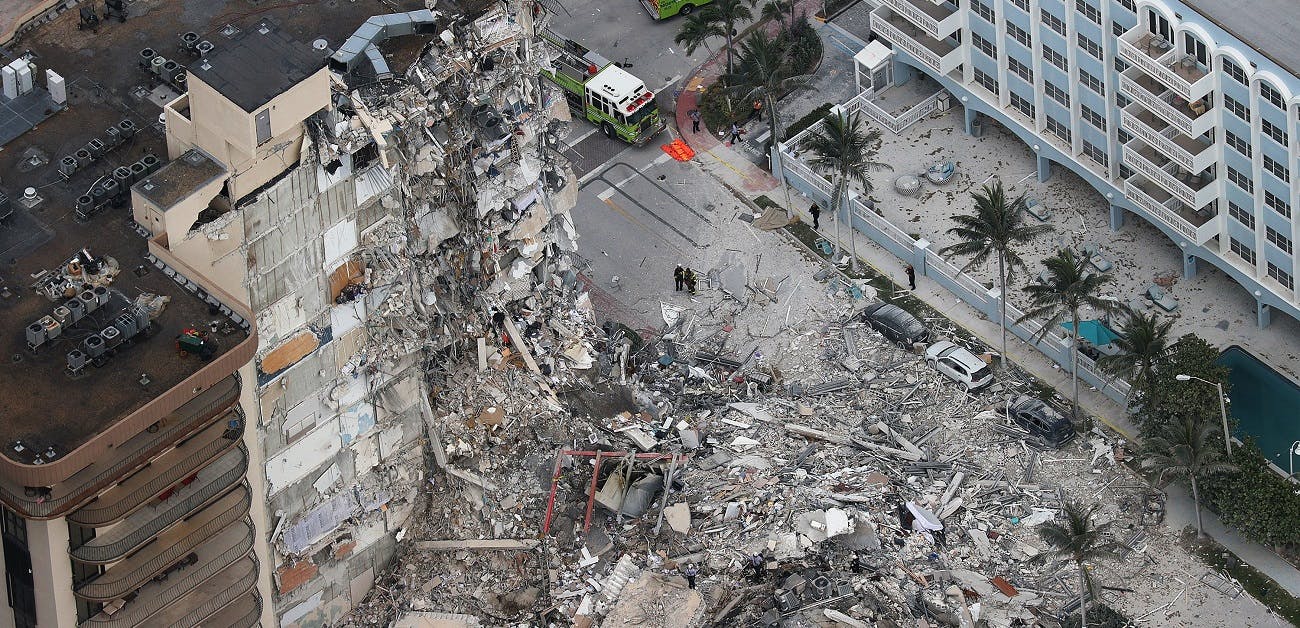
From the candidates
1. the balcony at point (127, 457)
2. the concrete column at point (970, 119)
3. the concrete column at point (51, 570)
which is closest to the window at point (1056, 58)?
the concrete column at point (970, 119)

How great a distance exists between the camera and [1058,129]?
109 m

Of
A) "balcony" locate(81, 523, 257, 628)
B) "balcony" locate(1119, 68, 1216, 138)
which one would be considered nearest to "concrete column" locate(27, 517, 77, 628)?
"balcony" locate(81, 523, 257, 628)

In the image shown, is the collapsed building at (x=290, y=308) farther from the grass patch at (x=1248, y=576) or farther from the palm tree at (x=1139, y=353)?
the grass patch at (x=1248, y=576)

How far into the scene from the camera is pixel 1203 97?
10012 centimetres

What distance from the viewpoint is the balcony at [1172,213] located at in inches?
4058

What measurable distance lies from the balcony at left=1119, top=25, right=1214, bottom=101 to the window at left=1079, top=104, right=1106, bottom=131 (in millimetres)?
4958

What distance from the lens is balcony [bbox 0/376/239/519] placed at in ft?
235

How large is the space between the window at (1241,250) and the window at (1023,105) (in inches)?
514

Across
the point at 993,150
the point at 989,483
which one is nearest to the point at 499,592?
the point at 989,483

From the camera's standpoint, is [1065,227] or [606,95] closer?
[1065,227]

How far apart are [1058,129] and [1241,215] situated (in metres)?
11.7

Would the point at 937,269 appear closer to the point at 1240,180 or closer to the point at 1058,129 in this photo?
the point at 1058,129

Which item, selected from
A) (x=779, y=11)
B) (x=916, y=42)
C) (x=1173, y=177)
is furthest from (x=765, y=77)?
(x=1173, y=177)

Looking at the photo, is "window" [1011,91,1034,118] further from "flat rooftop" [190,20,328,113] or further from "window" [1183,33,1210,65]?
"flat rooftop" [190,20,328,113]
